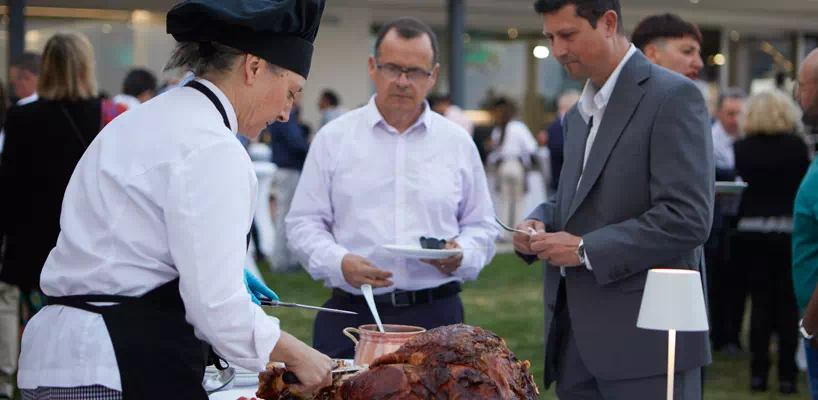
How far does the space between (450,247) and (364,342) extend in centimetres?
93

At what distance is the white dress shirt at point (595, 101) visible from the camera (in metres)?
2.75

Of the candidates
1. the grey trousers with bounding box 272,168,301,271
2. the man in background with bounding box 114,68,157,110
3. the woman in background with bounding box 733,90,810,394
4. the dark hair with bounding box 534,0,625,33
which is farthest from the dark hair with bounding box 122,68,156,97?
the dark hair with bounding box 534,0,625,33

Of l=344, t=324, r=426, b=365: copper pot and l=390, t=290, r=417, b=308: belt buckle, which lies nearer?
l=344, t=324, r=426, b=365: copper pot

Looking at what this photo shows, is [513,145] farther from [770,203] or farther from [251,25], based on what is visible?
[251,25]

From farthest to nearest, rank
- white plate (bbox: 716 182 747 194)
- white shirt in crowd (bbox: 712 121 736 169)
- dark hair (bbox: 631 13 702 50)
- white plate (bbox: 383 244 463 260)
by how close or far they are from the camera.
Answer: white shirt in crowd (bbox: 712 121 736 169), dark hair (bbox: 631 13 702 50), white plate (bbox: 716 182 747 194), white plate (bbox: 383 244 463 260)

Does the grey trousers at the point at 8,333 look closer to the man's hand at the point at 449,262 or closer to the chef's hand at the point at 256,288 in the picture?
the man's hand at the point at 449,262

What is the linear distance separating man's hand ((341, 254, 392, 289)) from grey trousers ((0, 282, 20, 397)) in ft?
9.20

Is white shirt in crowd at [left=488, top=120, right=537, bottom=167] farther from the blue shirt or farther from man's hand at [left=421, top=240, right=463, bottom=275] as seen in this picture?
man's hand at [left=421, top=240, right=463, bottom=275]

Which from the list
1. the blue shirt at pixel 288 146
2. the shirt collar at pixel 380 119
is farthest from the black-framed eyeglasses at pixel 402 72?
the blue shirt at pixel 288 146

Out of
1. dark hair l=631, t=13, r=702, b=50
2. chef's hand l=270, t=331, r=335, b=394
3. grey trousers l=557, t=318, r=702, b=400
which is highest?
dark hair l=631, t=13, r=702, b=50

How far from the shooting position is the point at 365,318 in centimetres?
315

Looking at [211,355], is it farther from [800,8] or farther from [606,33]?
[800,8]

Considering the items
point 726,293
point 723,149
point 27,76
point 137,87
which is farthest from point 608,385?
point 137,87

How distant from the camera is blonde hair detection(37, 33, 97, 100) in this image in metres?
4.46
